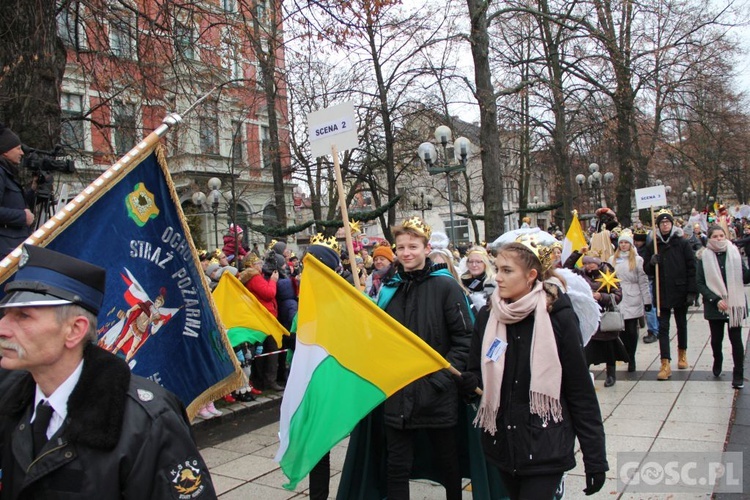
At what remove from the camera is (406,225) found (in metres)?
3.99

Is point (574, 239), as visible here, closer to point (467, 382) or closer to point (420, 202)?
point (467, 382)

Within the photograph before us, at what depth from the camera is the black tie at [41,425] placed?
1.72 m

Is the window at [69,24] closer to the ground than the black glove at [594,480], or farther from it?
farther from it

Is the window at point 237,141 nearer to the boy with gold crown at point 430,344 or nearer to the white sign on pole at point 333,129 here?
the white sign on pole at point 333,129

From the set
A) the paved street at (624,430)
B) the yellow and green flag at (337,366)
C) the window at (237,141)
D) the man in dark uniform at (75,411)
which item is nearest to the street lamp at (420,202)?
the window at (237,141)

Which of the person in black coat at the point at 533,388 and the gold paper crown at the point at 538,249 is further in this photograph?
the gold paper crown at the point at 538,249

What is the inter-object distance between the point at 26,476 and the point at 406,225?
2727mm

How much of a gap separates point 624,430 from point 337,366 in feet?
11.2

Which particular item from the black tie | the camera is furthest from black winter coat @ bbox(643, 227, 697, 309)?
the black tie

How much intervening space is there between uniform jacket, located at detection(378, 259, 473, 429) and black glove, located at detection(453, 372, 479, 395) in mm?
184

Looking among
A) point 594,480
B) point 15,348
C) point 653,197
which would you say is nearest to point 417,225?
point 594,480

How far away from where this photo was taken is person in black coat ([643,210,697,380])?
25.3 ft

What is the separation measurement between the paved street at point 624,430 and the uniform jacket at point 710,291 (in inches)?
31.9

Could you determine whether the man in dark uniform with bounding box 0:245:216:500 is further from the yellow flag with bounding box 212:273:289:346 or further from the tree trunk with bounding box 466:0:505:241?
the tree trunk with bounding box 466:0:505:241
